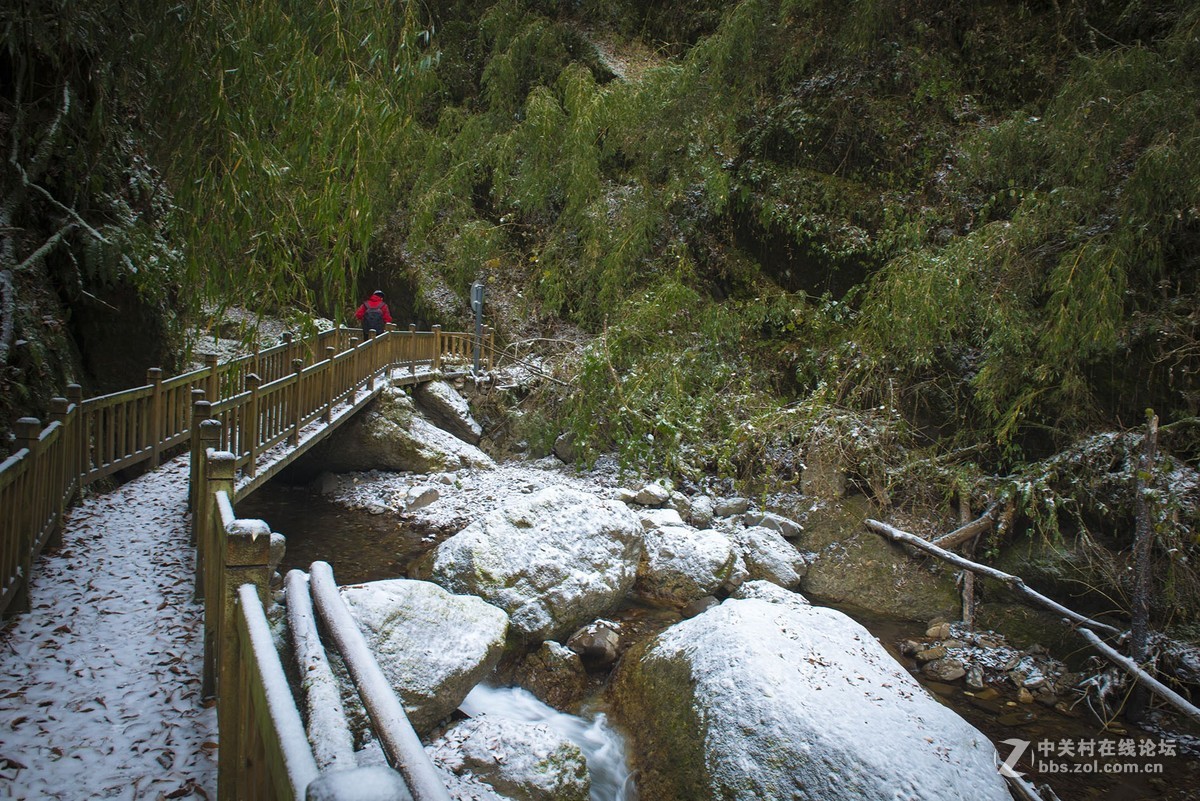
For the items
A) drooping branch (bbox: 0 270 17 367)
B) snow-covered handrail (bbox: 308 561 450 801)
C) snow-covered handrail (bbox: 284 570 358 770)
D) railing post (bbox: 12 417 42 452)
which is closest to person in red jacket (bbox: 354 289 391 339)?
drooping branch (bbox: 0 270 17 367)

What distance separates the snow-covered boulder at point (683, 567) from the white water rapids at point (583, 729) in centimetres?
198

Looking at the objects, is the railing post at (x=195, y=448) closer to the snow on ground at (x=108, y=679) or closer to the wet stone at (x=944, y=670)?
the snow on ground at (x=108, y=679)

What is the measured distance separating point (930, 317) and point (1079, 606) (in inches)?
126

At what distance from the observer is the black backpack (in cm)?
1194

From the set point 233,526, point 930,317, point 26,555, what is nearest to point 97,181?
point 26,555

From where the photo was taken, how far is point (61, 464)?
4.38 meters

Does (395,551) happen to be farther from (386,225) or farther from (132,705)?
(386,225)

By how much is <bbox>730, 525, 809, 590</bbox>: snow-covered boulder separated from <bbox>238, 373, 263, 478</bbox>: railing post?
496 cm

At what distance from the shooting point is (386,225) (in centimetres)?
1529

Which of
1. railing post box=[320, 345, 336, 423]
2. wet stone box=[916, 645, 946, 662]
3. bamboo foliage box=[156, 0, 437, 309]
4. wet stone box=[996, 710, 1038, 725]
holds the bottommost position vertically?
wet stone box=[996, 710, 1038, 725]

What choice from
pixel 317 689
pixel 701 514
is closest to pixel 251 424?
pixel 317 689

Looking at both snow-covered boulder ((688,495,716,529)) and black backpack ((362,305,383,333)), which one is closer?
snow-covered boulder ((688,495,716,529))

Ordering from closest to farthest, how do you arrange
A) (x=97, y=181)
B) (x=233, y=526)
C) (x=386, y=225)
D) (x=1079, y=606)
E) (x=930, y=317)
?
(x=233, y=526) < (x=97, y=181) < (x=1079, y=606) < (x=930, y=317) < (x=386, y=225)

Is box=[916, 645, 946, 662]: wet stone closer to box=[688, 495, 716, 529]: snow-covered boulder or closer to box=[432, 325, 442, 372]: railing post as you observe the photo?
box=[688, 495, 716, 529]: snow-covered boulder
